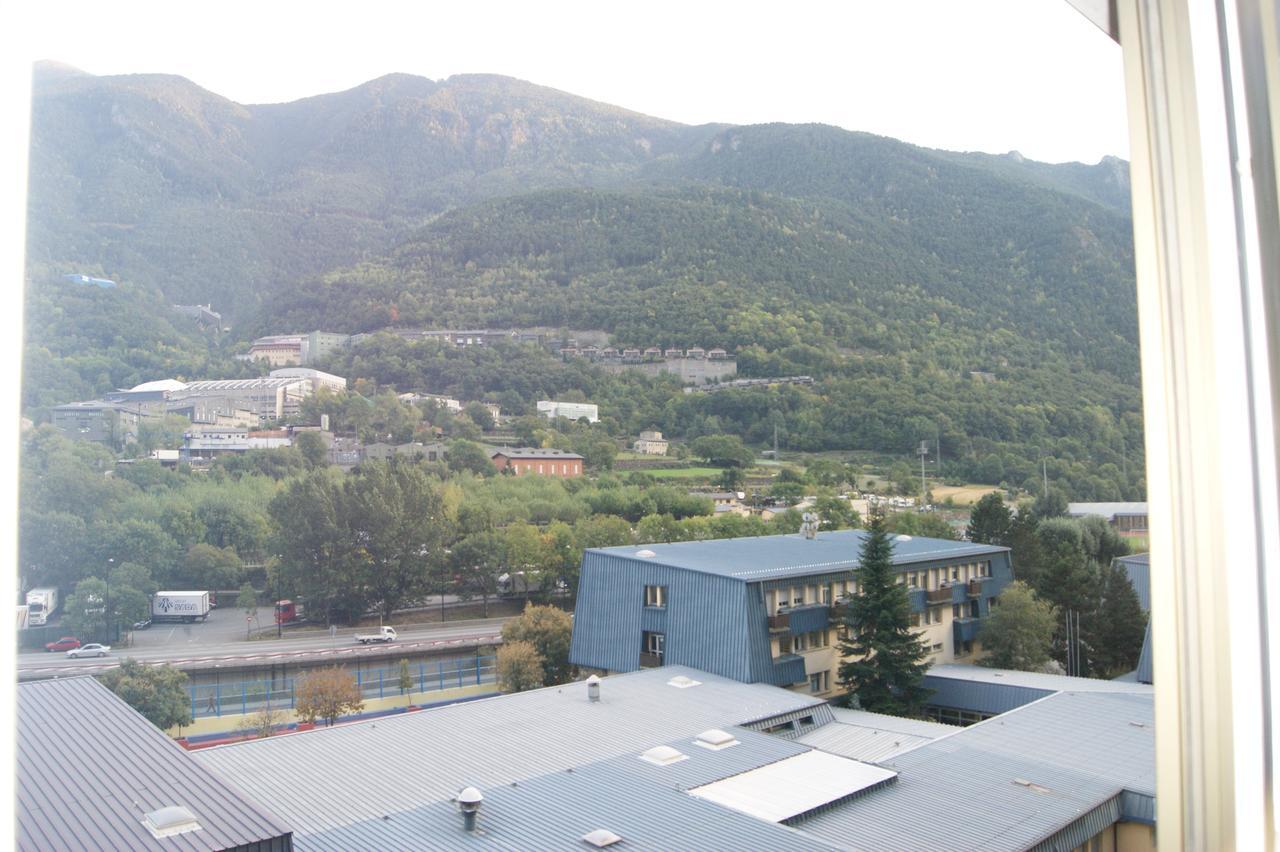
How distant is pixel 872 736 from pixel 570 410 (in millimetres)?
26111

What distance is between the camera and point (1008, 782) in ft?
16.2

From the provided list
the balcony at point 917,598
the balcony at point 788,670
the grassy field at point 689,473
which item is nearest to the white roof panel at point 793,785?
the balcony at point 788,670

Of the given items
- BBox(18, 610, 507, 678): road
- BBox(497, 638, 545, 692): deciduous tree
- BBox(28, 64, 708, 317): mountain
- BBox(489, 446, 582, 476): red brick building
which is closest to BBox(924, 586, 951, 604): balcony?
BBox(497, 638, 545, 692): deciduous tree

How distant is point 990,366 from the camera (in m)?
34.8

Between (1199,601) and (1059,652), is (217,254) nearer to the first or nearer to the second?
(1059,652)

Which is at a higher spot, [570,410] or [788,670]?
[570,410]

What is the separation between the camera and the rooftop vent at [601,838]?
3.48 meters

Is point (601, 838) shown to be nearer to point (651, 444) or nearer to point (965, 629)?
point (965, 629)

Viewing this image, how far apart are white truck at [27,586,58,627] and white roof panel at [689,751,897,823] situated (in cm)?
1464

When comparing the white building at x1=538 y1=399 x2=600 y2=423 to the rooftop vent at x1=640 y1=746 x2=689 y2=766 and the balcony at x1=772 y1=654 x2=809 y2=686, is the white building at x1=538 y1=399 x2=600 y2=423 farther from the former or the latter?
the rooftop vent at x1=640 y1=746 x2=689 y2=766

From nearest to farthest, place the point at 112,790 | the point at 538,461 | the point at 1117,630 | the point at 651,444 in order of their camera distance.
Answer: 1. the point at 112,790
2. the point at 1117,630
3. the point at 538,461
4. the point at 651,444

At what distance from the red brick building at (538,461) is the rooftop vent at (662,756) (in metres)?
21.1

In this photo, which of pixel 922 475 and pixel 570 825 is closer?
pixel 570 825

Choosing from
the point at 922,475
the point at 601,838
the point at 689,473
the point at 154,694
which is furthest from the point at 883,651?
the point at 922,475
